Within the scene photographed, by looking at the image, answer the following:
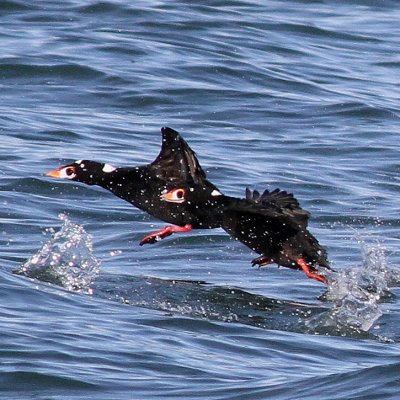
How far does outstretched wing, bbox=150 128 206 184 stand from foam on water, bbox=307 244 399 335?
1.25 m

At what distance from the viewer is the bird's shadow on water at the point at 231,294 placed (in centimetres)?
905

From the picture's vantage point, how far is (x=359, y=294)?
32.1 ft

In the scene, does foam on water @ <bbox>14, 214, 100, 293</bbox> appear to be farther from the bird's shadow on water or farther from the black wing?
the black wing

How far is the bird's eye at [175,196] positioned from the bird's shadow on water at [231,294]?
570 millimetres

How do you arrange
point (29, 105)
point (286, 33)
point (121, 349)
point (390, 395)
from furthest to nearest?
point (286, 33) → point (29, 105) → point (121, 349) → point (390, 395)

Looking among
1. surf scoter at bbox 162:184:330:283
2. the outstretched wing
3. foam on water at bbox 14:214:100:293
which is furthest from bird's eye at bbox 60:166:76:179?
surf scoter at bbox 162:184:330:283

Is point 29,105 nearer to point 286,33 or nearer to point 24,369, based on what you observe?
point 286,33

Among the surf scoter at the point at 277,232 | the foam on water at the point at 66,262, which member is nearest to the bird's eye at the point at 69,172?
the foam on water at the point at 66,262

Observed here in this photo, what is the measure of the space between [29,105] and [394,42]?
20.2ft

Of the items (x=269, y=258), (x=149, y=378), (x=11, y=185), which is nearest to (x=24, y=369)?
(x=149, y=378)

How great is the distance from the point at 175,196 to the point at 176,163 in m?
0.80

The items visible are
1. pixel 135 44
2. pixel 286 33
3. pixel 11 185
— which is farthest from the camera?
pixel 286 33

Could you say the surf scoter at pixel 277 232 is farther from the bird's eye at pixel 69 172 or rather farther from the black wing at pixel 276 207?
the bird's eye at pixel 69 172

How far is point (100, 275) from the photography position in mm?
10102
